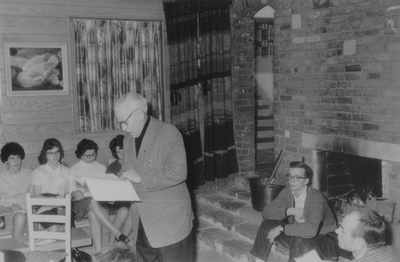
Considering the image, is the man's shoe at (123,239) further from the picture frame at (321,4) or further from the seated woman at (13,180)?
the picture frame at (321,4)

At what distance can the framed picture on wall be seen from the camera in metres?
5.09

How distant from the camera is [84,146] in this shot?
509 cm

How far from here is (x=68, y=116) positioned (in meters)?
5.43

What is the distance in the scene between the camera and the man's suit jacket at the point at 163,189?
291 centimetres

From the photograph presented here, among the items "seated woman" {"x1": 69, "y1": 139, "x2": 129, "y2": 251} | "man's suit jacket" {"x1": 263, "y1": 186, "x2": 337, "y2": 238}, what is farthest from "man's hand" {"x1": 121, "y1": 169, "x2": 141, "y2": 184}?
"seated woman" {"x1": 69, "y1": 139, "x2": 129, "y2": 251}

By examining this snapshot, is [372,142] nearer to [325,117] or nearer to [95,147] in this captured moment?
[325,117]

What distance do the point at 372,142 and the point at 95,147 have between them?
2.81 metres

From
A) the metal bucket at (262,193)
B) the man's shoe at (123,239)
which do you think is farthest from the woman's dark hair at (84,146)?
the metal bucket at (262,193)

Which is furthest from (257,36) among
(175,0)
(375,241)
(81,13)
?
(375,241)

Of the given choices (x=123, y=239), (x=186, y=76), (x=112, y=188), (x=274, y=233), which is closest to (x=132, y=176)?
(x=112, y=188)

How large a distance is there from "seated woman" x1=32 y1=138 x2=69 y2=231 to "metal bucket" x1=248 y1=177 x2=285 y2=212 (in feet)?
6.43

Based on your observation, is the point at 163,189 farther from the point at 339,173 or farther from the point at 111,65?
the point at 111,65

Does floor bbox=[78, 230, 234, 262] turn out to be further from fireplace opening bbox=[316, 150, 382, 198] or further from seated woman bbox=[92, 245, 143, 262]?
seated woman bbox=[92, 245, 143, 262]

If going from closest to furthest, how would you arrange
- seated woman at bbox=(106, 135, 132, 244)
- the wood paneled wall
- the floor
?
the floor → seated woman at bbox=(106, 135, 132, 244) → the wood paneled wall
